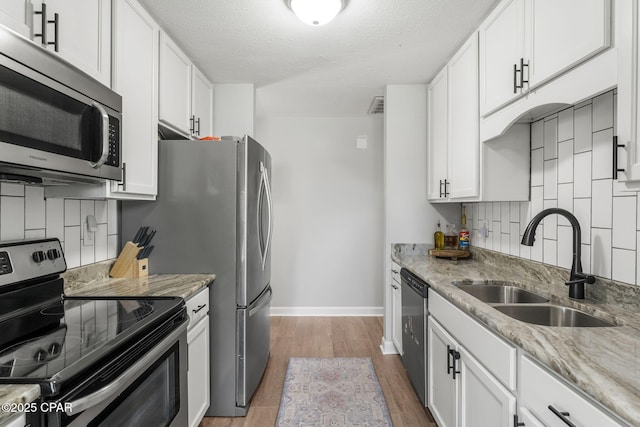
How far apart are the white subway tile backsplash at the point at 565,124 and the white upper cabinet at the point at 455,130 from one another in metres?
0.42

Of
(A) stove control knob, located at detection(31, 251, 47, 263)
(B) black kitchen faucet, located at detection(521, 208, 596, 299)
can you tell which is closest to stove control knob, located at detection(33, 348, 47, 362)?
(A) stove control knob, located at detection(31, 251, 47, 263)

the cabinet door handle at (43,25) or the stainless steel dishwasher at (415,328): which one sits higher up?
the cabinet door handle at (43,25)

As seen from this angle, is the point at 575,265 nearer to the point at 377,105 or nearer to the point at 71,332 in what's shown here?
the point at 71,332

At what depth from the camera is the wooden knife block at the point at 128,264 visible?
1975 millimetres

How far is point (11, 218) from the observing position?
142 cm

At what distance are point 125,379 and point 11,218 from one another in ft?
3.08

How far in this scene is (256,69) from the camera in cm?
269

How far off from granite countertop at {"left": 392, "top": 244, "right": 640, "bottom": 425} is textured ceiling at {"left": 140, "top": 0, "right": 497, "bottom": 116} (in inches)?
60.2

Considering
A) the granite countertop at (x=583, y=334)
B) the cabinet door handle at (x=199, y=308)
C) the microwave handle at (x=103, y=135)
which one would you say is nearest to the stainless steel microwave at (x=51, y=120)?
the microwave handle at (x=103, y=135)

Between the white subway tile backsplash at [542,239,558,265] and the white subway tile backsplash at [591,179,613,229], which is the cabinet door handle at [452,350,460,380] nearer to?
the white subway tile backsplash at [542,239,558,265]

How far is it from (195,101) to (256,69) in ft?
1.80

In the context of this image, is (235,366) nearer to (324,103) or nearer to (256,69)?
(256,69)

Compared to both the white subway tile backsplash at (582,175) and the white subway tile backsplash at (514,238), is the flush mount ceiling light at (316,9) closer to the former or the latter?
the white subway tile backsplash at (582,175)

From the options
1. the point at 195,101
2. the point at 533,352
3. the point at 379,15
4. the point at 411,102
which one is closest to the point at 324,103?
the point at 411,102
